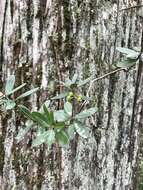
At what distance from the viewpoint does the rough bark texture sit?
1382 millimetres

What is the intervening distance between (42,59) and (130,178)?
508 mm

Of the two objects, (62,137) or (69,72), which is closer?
(62,137)

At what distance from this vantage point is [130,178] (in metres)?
1.59

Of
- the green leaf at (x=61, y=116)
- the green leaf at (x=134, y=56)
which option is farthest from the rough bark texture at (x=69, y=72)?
the green leaf at (x=61, y=116)

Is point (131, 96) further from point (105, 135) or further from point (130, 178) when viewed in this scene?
point (130, 178)

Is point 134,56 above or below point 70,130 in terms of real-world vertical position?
above

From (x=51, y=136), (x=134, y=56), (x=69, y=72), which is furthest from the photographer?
(x=69, y=72)

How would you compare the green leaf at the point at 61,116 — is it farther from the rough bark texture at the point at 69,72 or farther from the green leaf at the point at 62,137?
the rough bark texture at the point at 69,72

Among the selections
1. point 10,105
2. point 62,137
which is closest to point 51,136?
point 62,137

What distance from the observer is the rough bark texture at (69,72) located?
1.38 metres

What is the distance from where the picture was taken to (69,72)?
1.40 m

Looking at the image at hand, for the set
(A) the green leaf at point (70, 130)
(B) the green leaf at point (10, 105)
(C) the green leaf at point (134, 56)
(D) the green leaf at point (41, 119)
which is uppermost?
(C) the green leaf at point (134, 56)

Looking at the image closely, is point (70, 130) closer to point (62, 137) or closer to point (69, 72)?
point (62, 137)

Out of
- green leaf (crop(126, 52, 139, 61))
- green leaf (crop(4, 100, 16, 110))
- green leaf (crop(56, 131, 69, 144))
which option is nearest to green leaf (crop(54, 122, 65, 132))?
green leaf (crop(56, 131, 69, 144))
